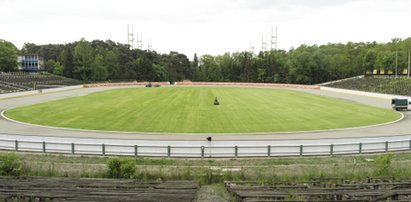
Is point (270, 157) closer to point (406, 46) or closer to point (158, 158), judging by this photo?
point (158, 158)

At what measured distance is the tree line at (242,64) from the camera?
126m

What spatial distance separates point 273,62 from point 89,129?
122 meters

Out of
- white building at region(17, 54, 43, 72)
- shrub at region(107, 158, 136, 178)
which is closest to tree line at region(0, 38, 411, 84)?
white building at region(17, 54, 43, 72)

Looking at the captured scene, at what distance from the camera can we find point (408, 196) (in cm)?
1133

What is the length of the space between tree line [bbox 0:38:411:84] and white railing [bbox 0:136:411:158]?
334ft

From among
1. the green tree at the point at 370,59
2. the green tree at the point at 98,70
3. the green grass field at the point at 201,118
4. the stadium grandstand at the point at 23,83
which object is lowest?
the green grass field at the point at 201,118

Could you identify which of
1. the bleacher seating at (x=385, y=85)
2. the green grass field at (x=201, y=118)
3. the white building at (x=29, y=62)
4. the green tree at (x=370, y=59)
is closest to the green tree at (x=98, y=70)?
the white building at (x=29, y=62)

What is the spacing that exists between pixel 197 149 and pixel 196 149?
113mm

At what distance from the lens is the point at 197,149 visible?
20.9 meters

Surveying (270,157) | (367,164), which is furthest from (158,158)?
(367,164)

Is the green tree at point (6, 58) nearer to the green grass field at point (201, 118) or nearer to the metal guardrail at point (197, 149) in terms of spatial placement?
the green grass field at point (201, 118)

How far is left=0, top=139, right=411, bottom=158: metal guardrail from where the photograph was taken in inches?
810

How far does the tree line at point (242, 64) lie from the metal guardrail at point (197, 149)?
101956 mm

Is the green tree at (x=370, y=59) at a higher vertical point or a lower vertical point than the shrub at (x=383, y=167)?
higher
